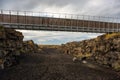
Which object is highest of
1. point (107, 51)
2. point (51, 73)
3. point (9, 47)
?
point (9, 47)

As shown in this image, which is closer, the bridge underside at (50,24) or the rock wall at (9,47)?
the rock wall at (9,47)

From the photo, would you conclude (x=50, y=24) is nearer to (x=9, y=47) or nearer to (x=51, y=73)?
(x=9, y=47)

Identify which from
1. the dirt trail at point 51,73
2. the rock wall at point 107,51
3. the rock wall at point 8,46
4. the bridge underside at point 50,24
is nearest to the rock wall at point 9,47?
the rock wall at point 8,46

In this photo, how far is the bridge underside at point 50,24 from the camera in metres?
66.1

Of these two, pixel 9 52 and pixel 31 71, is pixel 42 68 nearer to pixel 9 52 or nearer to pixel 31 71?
pixel 31 71

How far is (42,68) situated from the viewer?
58344 mm

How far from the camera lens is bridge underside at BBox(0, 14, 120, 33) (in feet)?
217

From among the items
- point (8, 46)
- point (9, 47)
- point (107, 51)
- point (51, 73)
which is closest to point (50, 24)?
point (9, 47)

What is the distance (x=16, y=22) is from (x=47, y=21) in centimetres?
919

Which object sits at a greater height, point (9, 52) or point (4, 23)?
point (4, 23)

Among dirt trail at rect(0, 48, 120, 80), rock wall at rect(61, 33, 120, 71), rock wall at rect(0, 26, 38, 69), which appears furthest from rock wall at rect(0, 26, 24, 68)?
rock wall at rect(61, 33, 120, 71)

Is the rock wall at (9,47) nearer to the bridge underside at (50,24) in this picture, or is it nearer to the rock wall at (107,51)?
the bridge underside at (50,24)

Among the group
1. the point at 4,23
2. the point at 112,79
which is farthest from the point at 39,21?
the point at 112,79

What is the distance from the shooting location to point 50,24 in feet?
234
